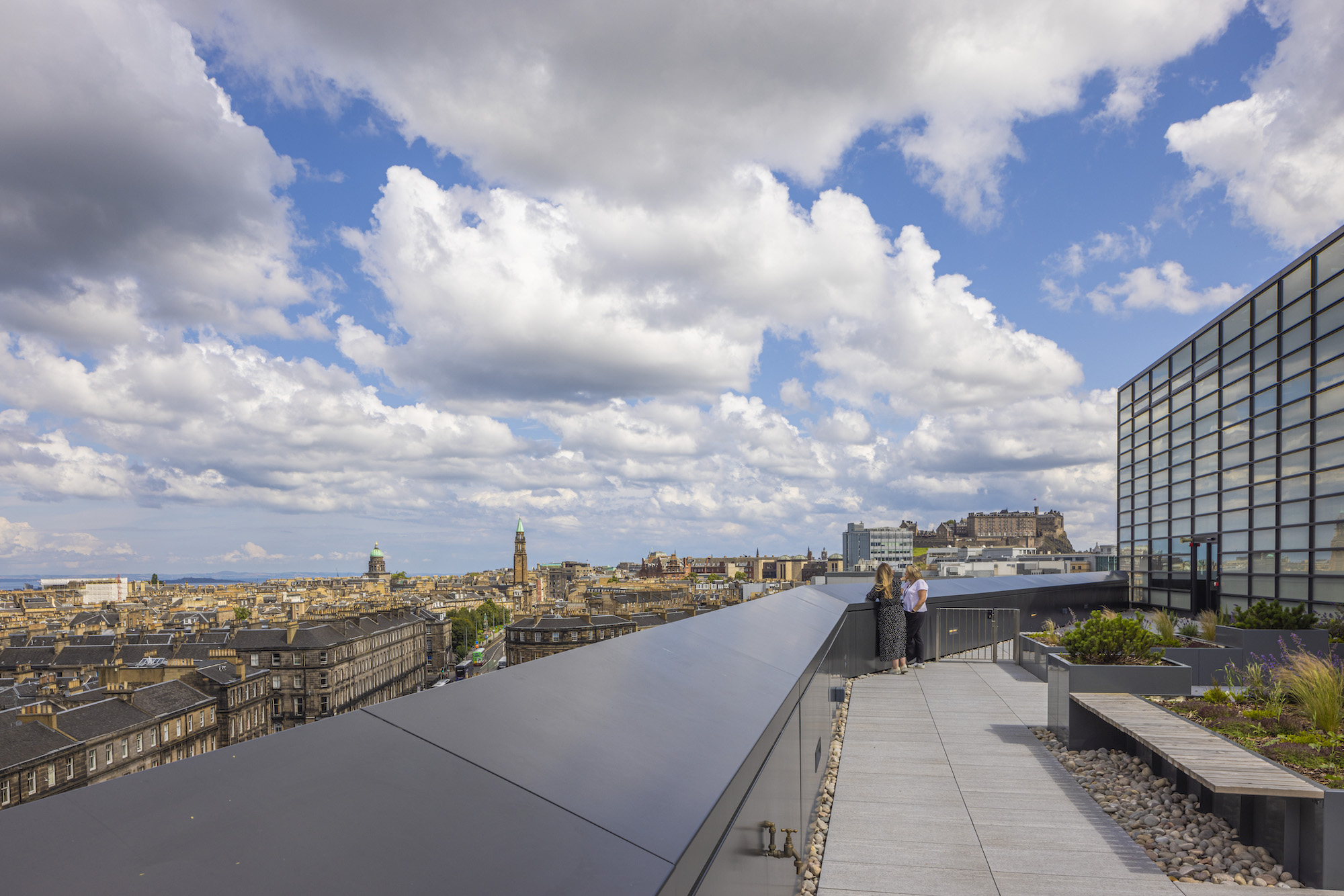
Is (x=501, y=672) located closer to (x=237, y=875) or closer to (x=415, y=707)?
(x=415, y=707)

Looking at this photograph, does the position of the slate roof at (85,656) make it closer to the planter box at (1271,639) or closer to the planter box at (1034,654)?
the planter box at (1034,654)

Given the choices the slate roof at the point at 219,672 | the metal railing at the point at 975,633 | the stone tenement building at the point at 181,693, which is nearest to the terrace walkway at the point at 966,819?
the metal railing at the point at 975,633

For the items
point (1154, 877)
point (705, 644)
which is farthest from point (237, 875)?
point (1154, 877)

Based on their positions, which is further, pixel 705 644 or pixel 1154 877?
pixel 1154 877

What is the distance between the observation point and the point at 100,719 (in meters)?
45.1

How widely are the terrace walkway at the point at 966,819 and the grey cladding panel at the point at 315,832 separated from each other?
4182 millimetres

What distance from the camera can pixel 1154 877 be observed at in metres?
5.03

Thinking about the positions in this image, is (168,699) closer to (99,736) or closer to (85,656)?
(99,736)

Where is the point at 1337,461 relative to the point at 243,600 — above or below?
above

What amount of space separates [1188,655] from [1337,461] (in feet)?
41.0

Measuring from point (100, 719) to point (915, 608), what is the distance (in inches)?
2088

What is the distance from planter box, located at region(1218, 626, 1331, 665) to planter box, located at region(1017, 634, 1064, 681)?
3.24 metres

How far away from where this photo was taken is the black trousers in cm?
1291

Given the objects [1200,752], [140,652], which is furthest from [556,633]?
[1200,752]
